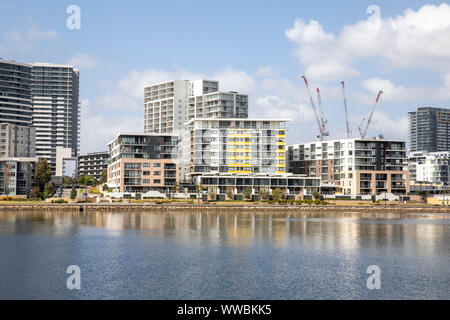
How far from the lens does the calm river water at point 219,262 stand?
54656 mm

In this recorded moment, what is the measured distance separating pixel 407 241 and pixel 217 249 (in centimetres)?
4158

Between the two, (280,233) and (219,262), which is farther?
(280,233)

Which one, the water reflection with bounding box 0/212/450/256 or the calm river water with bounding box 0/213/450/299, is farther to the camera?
the water reflection with bounding box 0/212/450/256

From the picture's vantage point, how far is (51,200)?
194 meters

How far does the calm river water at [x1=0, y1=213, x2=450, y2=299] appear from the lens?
5466 cm

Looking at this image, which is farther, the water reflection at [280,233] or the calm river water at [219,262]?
the water reflection at [280,233]

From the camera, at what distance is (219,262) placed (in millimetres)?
71500
